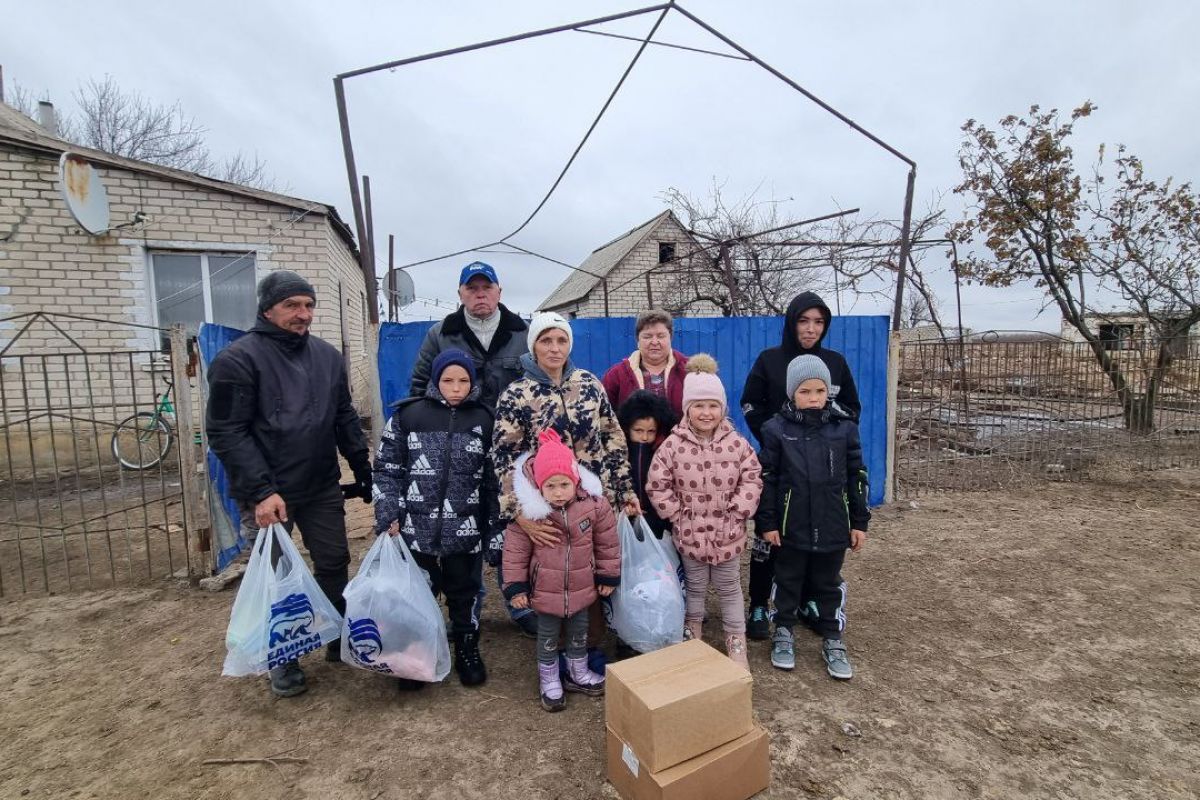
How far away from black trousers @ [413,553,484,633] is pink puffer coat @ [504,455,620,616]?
0.30 m

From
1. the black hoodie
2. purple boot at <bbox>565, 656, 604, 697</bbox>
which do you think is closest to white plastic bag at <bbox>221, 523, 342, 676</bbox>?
purple boot at <bbox>565, 656, 604, 697</bbox>

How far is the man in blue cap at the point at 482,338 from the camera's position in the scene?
110 inches

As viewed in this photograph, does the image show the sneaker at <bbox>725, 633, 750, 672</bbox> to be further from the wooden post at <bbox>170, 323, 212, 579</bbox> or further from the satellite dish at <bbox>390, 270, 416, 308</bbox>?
the satellite dish at <bbox>390, 270, 416, 308</bbox>

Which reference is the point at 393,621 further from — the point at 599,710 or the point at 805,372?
the point at 805,372

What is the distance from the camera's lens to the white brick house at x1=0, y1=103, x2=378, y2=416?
6418mm

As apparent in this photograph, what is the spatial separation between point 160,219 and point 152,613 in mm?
5596

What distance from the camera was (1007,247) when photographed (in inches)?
332

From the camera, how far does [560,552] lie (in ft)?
7.48

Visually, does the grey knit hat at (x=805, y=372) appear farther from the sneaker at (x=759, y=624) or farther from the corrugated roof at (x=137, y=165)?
the corrugated roof at (x=137, y=165)

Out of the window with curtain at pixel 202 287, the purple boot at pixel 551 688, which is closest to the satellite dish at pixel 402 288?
the window with curtain at pixel 202 287

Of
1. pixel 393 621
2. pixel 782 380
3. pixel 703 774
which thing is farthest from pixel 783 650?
pixel 393 621

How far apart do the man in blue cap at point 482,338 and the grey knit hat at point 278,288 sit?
622 millimetres

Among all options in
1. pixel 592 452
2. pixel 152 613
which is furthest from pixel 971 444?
pixel 152 613

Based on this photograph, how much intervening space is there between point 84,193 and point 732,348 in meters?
7.21
